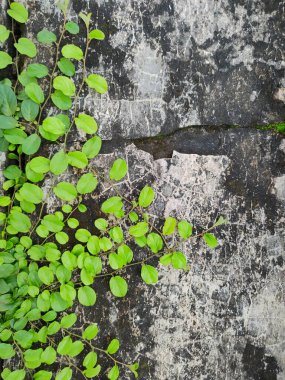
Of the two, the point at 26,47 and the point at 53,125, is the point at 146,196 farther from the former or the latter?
the point at 26,47

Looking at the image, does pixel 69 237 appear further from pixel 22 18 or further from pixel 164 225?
pixel 22 18

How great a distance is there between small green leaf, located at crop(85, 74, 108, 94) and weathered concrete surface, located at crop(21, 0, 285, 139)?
0.06m

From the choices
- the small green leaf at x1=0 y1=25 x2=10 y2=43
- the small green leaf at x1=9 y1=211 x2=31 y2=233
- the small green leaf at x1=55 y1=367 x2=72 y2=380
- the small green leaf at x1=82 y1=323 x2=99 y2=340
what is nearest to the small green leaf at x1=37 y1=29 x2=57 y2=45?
the small green leaf at x1=0 y1=25 x2=10 y2=43

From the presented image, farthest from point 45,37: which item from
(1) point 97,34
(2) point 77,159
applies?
(2) point 77,159

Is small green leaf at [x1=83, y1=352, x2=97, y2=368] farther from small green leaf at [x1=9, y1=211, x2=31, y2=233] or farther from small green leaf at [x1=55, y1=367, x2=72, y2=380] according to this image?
small green leaf at [x1=9, y1=211, x2=31, y2=233]

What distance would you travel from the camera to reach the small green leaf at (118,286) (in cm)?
159

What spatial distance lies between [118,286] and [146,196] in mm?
332

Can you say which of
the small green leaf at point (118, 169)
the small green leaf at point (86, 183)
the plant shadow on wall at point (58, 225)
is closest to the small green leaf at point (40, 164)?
the plant shadow on wall at point (58, 225)

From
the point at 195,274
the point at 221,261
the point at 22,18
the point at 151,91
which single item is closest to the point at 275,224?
the point at 221,261

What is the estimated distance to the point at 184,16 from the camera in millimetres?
1646

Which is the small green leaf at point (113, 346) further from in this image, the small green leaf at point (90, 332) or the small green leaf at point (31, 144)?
the small green leaf at point (31, 144)

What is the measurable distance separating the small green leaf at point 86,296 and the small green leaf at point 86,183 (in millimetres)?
336

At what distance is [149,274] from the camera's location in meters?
1.61

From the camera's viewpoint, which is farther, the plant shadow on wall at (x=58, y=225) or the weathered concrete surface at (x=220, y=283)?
the weathered concrete surface at (x=220, y=283)
